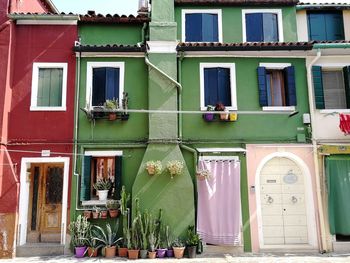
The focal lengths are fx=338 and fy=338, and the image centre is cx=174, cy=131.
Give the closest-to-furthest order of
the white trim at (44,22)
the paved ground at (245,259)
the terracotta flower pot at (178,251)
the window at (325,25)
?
1. the paved ground at (245,259)
2. the terracotta flower pot at (178,251)
3. the white trim at (44,22)
4. the window at (325,25)

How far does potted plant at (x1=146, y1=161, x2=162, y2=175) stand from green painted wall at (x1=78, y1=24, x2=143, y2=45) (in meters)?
4.55

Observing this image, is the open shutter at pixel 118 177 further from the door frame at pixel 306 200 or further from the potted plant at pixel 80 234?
the door frame at pixel 306 200

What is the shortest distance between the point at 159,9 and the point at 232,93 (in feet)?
13.4

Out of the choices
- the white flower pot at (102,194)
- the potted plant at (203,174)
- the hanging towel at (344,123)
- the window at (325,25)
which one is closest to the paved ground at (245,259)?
the white flower pot at (102,194)

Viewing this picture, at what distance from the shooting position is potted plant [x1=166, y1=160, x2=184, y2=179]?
35.9ft

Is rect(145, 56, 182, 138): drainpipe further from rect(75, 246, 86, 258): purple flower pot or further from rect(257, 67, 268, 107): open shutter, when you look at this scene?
rect(75, 246, 86, 258): purple flower pot

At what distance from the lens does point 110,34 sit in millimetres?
12445

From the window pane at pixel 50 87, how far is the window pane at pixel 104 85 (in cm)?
121

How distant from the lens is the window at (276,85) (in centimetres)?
1191

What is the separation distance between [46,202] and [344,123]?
35.7 feet

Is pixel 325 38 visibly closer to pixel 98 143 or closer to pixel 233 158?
pixel 233 158

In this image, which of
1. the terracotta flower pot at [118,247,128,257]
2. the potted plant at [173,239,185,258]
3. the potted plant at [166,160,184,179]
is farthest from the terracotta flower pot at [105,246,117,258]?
the potted plant at [166,160,184,179]

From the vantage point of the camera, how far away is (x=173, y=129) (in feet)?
37.7

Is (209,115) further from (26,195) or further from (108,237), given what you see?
(26,195)
